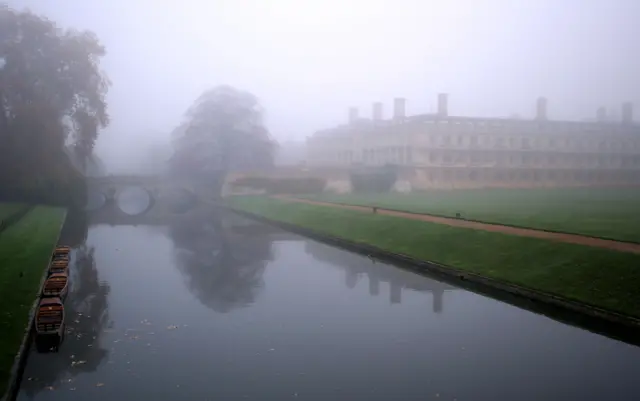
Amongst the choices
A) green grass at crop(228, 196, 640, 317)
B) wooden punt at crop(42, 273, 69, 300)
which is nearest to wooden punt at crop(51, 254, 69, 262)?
wooden punt at crop(42, 273, 69, 300)

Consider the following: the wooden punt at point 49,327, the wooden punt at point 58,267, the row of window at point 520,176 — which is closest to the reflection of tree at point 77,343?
the wooden punt at point 49,327

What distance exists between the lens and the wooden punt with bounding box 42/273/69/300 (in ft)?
51.7

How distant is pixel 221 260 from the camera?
26.1 metres

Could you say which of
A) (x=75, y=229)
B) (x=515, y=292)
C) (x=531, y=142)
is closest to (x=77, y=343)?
(x=515, y=292)

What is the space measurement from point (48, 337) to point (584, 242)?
16218mm

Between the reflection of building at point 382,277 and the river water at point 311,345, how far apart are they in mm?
102

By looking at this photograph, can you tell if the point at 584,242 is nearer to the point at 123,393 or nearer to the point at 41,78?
the point at 123,393

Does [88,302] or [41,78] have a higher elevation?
[41,78]

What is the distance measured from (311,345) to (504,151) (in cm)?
5928

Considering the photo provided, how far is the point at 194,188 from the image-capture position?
68.6 metres

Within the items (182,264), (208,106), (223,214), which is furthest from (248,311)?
(208,106)

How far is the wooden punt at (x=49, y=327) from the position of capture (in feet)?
42.3

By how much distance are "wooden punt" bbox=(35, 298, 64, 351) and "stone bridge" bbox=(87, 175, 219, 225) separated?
33.6 meters

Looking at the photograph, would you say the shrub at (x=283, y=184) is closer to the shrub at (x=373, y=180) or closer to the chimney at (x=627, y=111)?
the shrub at (x=373, y=180)
